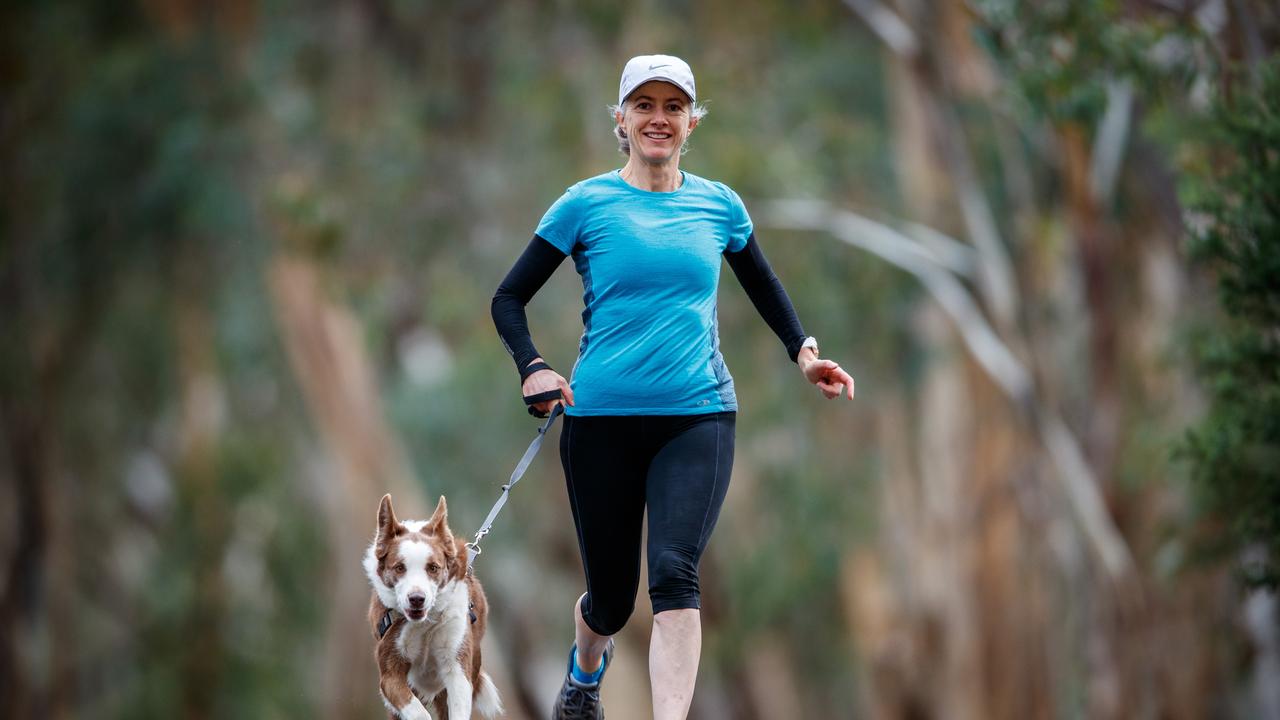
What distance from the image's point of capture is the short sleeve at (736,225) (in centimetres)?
445

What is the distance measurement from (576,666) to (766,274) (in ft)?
3.81

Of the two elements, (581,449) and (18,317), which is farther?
(18,317)

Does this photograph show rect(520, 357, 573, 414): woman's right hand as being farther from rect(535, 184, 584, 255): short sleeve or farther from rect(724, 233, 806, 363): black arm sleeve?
rect(724, 233, 806, 363): black arm sleeve

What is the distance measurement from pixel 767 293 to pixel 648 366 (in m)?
0.50

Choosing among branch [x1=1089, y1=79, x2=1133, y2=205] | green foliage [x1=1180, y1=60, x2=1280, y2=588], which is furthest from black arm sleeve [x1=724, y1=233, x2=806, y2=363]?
branch [x1=1089, y1=79, x2=1133, y2=205]

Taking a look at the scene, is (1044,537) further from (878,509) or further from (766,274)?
(766,274)

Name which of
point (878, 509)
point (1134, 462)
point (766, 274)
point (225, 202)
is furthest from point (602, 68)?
point (766, 274)

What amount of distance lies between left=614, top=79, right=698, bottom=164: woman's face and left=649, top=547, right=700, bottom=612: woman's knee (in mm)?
983

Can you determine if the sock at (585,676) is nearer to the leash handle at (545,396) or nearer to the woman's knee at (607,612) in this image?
the woman's knee at (607,612)

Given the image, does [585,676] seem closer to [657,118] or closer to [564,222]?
[564,222]

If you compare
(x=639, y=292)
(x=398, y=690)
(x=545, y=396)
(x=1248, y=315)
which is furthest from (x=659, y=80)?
(x=1248, y=315)

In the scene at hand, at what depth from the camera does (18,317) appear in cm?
1733

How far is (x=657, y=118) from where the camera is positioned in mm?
4238

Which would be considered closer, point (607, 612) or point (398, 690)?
point (398, 690)
